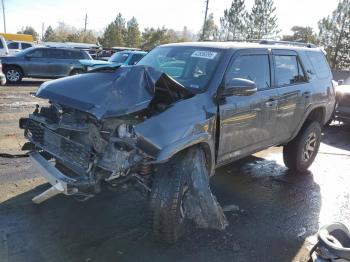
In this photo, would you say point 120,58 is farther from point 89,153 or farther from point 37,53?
point 89,153

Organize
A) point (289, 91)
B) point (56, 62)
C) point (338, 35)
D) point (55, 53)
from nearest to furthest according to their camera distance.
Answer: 1. point (289, 91)
2. point (56, 62)
3. point (55, 53)
4. point (338, 35)

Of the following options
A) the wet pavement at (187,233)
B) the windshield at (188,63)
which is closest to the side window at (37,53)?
the wet pavement at (187,233)

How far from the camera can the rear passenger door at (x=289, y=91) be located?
5.23 metres

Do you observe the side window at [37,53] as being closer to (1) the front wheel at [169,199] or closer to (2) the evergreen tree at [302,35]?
(1) the front wheel at [169,199]

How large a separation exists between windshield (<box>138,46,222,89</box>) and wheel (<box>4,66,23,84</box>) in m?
13.5

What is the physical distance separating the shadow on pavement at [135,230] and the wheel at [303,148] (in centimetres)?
92

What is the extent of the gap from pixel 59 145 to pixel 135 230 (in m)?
1.12

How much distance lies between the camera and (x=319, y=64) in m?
6.38

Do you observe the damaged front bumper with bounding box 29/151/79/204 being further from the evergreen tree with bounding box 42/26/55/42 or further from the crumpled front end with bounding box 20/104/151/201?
the evergreen tree with bounding box 42/26/55/42

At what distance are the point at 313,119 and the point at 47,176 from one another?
170 inches

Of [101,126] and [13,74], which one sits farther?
[13,74]

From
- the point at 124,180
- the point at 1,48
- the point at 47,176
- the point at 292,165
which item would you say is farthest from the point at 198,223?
the point at 1,48

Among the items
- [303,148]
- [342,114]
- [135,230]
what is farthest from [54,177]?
[342,114]

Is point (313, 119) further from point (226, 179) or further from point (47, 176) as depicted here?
point (47, 176)
